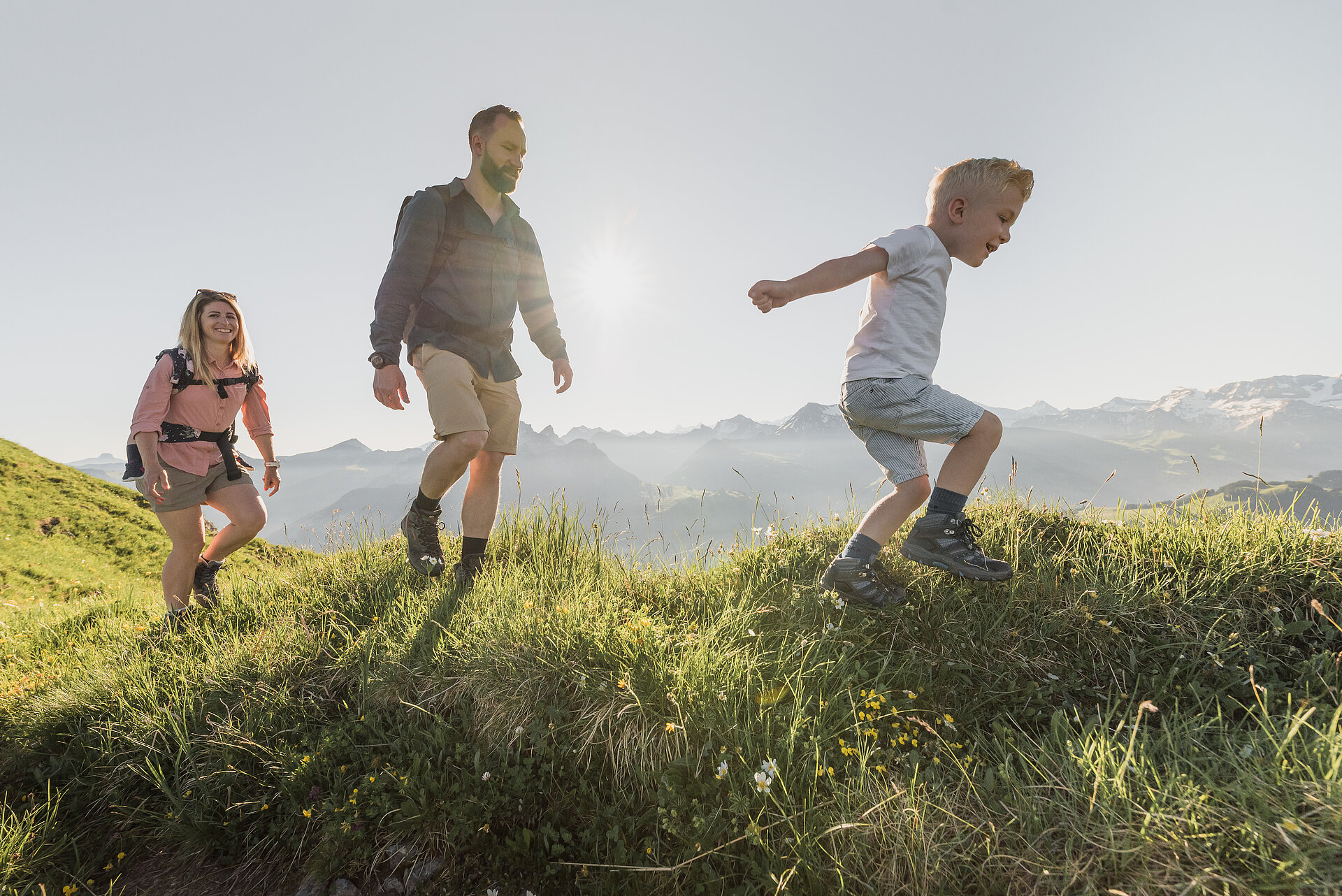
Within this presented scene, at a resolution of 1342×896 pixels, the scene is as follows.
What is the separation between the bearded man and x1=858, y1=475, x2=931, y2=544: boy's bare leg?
262 centimetres

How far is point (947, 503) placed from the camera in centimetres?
307

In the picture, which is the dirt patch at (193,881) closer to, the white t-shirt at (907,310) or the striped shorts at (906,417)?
the striped shorts at (906,417)

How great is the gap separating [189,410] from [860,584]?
16.3ft

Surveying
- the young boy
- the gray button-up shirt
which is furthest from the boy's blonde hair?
the gray button-up shirt

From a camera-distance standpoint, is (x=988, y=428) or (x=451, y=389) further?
(x=451, y=389)

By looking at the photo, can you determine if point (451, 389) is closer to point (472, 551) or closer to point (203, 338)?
point (472, 551)

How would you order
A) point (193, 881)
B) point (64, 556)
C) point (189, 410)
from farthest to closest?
point (64, 556), point (189, 410), point (193, 881)

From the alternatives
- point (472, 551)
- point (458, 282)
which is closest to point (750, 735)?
point (472, 551)

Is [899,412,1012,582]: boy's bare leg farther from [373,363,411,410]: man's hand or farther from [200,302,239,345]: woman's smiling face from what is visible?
[200,302,239,345]: woman's smiling face

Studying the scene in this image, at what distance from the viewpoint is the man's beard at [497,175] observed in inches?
157

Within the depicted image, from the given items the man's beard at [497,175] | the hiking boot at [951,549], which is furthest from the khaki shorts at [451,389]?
the hiking boot at [951,549]

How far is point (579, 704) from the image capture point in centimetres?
247

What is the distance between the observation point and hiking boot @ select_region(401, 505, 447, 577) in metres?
4.01

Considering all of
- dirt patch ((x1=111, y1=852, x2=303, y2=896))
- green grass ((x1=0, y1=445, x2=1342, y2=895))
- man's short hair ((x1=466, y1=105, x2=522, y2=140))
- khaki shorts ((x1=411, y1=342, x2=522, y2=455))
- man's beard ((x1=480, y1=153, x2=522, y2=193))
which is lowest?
dirt patch ((x1=111, y1=852, x2=303, y2=896))
